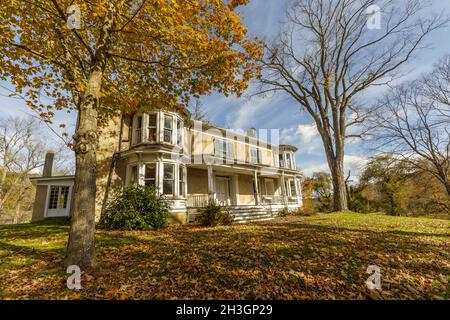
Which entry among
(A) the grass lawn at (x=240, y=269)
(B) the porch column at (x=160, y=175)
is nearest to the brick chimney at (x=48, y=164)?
(B) the porch column at (x=160, y=175)

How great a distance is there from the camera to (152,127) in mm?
12312

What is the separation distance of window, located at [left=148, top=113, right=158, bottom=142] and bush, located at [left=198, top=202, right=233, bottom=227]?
218 inches

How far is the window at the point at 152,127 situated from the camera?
1238 cm

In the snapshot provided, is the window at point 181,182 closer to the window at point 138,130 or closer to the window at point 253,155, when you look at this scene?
the window at point 138,130

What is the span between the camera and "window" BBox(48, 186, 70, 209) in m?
17.0

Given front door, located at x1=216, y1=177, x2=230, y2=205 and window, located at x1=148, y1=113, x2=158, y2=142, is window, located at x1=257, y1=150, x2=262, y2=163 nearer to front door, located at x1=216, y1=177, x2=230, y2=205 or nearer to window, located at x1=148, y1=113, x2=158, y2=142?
front door, located at x1=216, y1=177, x2=230, y2=205

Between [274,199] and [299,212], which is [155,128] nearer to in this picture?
[274,199]

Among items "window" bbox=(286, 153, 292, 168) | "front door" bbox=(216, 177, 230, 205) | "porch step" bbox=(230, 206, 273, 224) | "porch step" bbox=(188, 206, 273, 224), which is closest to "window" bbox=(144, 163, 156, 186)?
"porch step" bbox=(188, 206, 273, 224)

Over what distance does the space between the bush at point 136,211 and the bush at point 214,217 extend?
1.96m

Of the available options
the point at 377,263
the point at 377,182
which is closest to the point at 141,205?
the point at 377,263

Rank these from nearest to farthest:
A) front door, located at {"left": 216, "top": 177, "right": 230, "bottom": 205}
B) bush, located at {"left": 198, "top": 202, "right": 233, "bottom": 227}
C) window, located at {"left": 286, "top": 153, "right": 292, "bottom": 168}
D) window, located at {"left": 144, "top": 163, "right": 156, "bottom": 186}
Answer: bush, located at {"left": 198, "top": 202, "right": 233, "bottom": 227} < window, located at {"left": 144, "top": 163, "right": 156, "bottom": 186} < front door, located at {"left": 216, "top": 177, "right": 230, "bottom": 205} < window, located at {"left": 286, "top": 153, "right": 292, "bottom": 168}

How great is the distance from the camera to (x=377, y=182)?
24.6 meters
